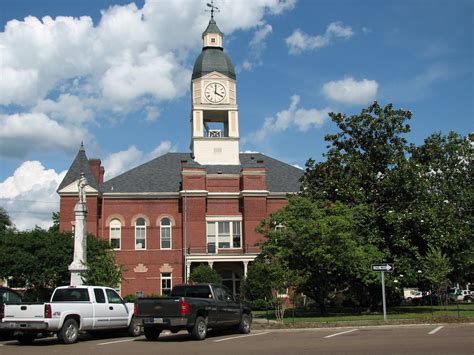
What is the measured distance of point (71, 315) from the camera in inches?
707

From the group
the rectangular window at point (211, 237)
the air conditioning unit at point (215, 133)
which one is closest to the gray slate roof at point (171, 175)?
the air conditioning unit at point (215, 133)

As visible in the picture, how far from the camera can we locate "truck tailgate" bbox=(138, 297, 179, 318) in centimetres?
1794

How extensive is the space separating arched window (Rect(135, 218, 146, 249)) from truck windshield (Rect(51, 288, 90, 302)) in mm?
28759

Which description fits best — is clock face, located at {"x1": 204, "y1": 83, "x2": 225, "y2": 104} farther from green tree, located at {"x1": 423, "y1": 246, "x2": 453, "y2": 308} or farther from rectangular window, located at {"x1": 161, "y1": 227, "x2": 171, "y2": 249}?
green tree, located at {"x1": 423, "y1": 246, "x2": 453, "y2": 308}

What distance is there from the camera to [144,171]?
5088cm

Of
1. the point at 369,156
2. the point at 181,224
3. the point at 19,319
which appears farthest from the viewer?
the point at 181,224

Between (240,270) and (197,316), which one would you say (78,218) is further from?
(240,270)

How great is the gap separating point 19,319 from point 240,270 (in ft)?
104

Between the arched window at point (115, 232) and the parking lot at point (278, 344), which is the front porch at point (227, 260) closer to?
the arched window at point (115, 232)

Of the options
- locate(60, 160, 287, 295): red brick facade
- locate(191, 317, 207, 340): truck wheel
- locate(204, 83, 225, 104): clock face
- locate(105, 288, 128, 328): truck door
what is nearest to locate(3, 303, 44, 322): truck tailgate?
locate(105, 288, 128, 328): truck door

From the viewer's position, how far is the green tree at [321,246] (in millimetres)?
30172

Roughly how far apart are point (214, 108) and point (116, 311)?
33911mm

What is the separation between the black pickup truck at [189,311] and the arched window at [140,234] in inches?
1086

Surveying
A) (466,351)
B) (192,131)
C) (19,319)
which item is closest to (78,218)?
(19,319)
